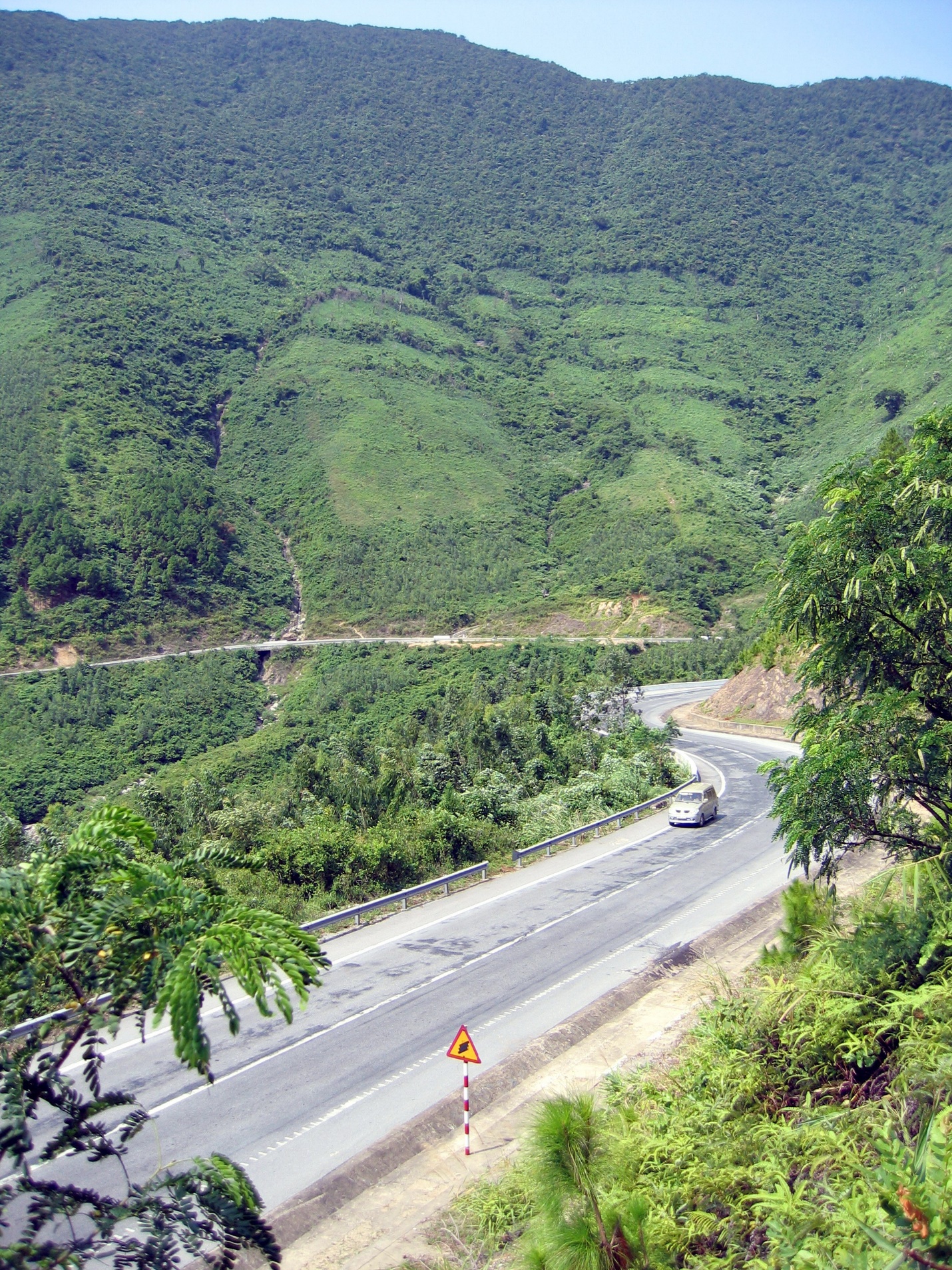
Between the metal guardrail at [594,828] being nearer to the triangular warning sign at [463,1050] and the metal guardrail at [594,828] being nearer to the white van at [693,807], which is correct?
the white van at [693,807]

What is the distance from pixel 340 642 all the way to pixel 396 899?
2190 inches

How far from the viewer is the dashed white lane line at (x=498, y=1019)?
30.6 ft

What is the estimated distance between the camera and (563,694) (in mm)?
38406

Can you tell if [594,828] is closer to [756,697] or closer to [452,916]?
[452,916]

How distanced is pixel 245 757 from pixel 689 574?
4047 cm

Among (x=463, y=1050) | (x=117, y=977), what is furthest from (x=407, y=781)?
(x=117, y=977)

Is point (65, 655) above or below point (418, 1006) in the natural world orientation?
below

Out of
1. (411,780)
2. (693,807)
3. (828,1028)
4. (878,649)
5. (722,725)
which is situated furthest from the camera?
(722,725)

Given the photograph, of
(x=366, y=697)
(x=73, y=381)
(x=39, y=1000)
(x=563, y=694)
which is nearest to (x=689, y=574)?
(x=366, y=697)

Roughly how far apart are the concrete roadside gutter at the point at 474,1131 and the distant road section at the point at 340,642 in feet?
172

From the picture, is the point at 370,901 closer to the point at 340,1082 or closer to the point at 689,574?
the point at 340,1082

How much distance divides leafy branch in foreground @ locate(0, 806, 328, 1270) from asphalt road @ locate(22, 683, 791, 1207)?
4.56 m

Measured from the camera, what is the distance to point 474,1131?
9.45m

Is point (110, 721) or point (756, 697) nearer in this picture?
point (756, 697)
